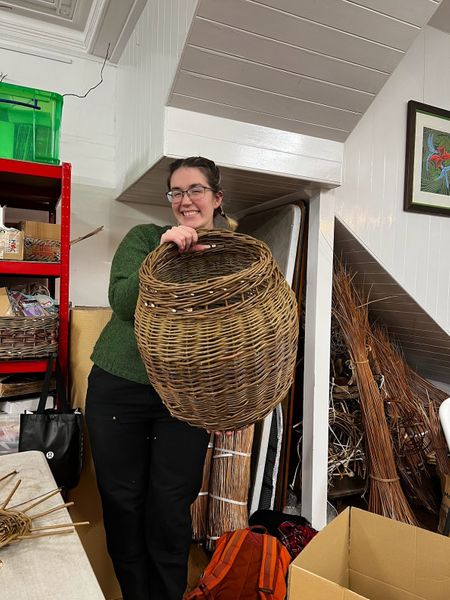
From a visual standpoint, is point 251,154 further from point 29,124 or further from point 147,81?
point 29,124

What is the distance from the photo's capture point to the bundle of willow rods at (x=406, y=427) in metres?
2.45

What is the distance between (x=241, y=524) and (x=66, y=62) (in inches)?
91.4

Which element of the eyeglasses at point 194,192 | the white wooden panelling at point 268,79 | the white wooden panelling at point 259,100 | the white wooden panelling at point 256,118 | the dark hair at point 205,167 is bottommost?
the eyeglasses at point 194,192

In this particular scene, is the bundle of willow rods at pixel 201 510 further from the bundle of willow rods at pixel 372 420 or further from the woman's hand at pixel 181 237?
the woman's hand at pixel 181 237

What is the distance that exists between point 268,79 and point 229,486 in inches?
63.6

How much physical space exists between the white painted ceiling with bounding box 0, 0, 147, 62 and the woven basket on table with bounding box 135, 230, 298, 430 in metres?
1.67

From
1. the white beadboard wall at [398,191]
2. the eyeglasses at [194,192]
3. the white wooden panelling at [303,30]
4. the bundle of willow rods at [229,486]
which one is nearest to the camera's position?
the eyeglasses at [194,192]

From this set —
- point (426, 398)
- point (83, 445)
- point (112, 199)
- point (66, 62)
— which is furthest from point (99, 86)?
point (426, 398)

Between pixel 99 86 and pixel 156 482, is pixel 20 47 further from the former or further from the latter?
pixel 156 482

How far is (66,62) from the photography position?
2.31m

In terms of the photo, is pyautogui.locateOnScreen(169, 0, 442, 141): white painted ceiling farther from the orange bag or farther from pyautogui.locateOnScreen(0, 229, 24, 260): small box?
the orange bag

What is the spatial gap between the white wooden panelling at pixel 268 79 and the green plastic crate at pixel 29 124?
23.2 inches

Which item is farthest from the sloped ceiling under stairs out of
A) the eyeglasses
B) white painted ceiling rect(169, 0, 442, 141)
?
the eyeglasses

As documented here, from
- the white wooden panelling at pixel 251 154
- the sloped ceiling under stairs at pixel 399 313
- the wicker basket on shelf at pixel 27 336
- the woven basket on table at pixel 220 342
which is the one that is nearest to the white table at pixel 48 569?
the woven basket on table at pixel 220 342
